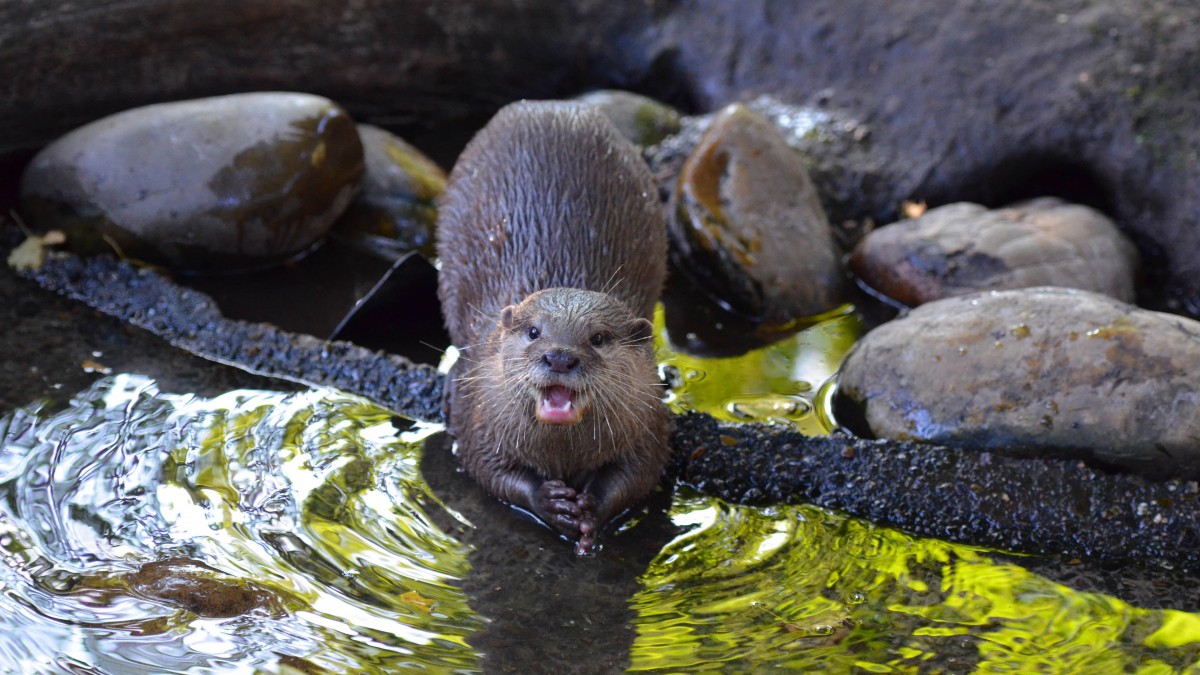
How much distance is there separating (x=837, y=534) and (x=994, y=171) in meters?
2.34

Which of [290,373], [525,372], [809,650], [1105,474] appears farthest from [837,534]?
[290,373]

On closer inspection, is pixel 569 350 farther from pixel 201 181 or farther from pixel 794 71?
pixel 794 71

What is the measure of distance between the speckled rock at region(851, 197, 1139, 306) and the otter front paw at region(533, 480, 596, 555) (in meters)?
1.87

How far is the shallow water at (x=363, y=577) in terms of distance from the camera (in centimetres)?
245

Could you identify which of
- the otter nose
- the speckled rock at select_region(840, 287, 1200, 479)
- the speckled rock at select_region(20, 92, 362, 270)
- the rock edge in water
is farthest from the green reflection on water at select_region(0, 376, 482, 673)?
the speckled rock at select_region(840, 287, 1200, 479)

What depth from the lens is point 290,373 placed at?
12.0ft

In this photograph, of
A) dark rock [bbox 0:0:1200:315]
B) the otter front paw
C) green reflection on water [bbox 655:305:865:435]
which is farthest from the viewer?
dark rock [bbox 0:0:1200:315]

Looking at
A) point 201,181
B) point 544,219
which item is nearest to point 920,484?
point 544,219

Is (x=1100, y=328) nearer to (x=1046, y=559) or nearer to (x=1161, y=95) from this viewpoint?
(x=1046, y=559)

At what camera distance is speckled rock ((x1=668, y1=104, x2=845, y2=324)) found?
4223 mm

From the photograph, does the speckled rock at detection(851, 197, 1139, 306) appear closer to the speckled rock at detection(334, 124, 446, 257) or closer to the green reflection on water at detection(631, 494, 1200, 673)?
the green reflection on water at detection(631, 494, 1200, 673)

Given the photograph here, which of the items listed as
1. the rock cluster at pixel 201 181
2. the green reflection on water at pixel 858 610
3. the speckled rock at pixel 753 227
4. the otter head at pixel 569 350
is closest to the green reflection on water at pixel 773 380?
the speckled rock at pixel 753 227

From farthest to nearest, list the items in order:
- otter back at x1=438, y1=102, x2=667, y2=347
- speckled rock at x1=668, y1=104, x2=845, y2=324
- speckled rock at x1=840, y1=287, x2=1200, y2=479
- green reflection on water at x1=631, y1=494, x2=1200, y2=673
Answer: speckled rock at x1=668, y1=104, x2=845, y2=324
otter back at x1=438, y1=102, x2=667, y2=347
speckled rock at x1=840, y1=287, x2=1200, y2=479
green reflection on water at x1=631, y1=494, x2=1200, y2=673

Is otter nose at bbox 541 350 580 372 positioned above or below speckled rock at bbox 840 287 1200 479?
above
